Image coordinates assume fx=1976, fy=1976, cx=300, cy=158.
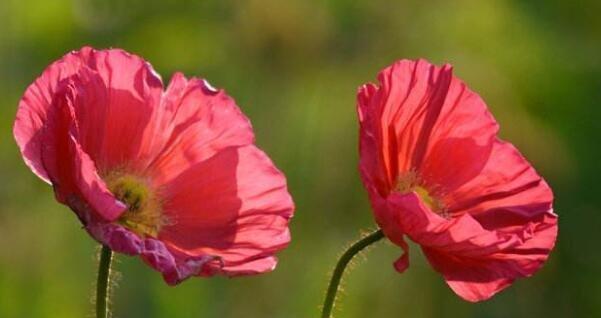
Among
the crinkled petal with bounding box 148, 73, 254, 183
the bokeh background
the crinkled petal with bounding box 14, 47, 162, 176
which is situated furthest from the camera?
the bokeh background

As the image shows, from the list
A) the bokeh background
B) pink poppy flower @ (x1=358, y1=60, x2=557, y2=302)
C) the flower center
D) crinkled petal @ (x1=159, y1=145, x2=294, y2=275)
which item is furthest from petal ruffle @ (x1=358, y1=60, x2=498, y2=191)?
the bokeh background

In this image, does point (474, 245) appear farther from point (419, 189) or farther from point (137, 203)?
point (137, 203)

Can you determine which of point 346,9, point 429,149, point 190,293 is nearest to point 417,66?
point 429,149

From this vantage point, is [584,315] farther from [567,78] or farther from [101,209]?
[101,209]

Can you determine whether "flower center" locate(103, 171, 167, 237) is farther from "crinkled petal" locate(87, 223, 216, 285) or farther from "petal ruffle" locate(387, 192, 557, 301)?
"petal ruffle" locate(387, 192, 557, 301)

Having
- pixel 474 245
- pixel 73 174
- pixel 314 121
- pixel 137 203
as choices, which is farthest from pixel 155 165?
pixel 314 121
